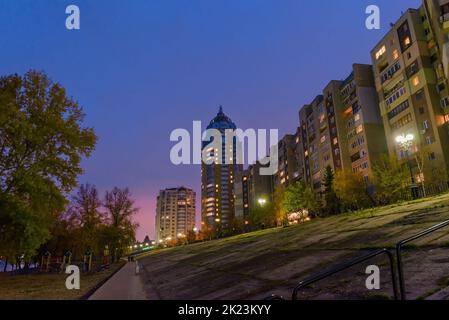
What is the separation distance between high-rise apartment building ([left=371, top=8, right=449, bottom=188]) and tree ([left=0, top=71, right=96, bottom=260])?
142ft

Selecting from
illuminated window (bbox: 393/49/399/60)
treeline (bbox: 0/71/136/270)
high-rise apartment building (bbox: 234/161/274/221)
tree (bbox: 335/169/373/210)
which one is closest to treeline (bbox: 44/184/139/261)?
treeline (bbox: 0/71/136/270)

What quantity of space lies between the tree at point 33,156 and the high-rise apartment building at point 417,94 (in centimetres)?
4315

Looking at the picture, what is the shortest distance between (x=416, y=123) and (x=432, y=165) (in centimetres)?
750

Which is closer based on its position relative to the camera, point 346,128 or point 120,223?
point 120,223

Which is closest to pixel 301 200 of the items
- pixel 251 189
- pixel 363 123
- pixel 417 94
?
pixel 363 123

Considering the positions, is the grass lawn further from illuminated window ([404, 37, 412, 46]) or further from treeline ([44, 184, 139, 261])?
illuminated window ([404, 37, 412, 46])

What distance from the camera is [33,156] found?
2175 centimetres

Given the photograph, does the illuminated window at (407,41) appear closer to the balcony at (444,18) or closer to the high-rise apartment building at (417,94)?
the high-rise apartment building at (417,94)

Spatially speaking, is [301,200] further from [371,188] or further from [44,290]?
[44,290]

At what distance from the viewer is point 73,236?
44.3m

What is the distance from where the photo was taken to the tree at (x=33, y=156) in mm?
19594

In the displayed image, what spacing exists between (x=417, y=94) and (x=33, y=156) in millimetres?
54194

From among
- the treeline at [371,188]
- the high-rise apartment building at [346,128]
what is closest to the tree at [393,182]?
the treeline at [371,188]
